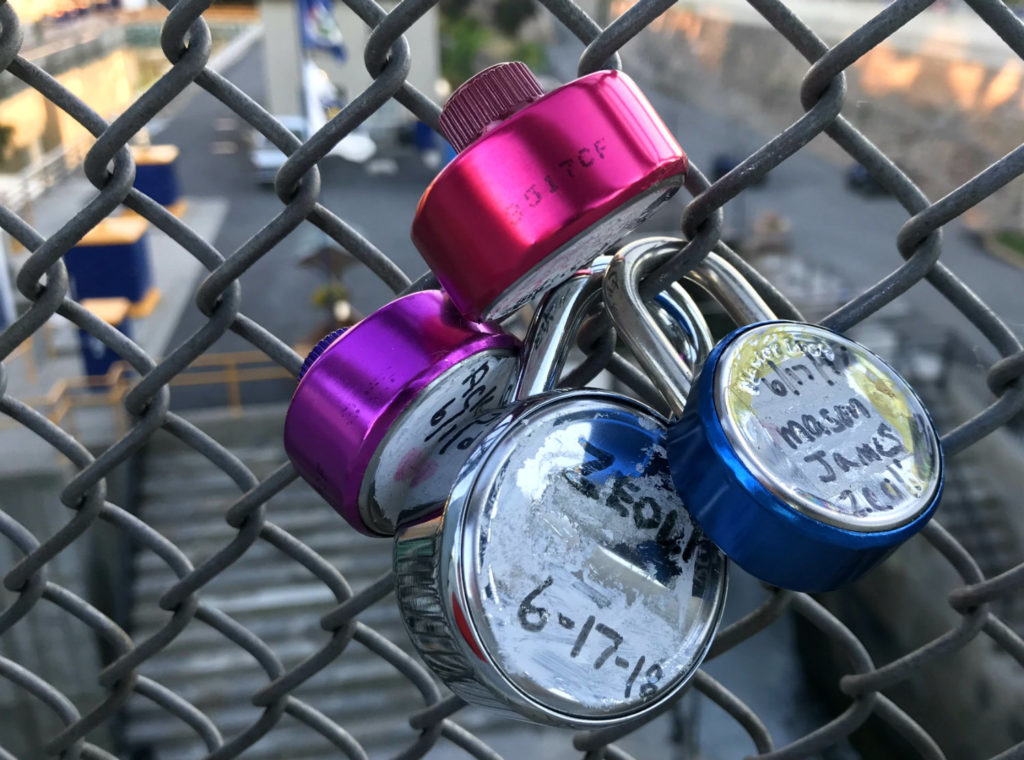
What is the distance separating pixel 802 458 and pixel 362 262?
0.31 meters

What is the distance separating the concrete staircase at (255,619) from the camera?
3.95 m

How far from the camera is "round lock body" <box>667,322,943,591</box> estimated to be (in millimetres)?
376

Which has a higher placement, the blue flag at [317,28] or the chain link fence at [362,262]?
the blue flag at [317,28]

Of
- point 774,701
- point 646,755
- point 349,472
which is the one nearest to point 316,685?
point 646,755

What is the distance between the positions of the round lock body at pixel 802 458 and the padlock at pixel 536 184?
0.29 ft

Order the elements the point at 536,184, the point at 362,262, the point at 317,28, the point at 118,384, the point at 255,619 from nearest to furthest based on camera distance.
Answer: the point at 536,184 → the point at 362,262 → the point at 255,619 → the point at 118,384 → the point at 317,28

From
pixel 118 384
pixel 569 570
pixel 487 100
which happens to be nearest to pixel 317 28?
pixel 118 384

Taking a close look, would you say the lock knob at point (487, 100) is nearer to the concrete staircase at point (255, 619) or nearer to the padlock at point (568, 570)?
the padlock at point (568, 570)

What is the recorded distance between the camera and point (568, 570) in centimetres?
39

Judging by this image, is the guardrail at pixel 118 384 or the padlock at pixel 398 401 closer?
the padlock at pixel 398 401

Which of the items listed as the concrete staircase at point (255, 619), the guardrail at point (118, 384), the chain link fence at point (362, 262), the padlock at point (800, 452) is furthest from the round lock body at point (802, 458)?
the guardrail at point (118, 384)

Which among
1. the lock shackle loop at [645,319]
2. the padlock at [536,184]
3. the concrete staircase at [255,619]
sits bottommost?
the concrete staircase at [255,619]

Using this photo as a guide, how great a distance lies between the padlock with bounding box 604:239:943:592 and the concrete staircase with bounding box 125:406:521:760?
346 centimetres

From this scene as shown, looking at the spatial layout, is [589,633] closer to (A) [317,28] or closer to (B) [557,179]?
(B) [557,179]
